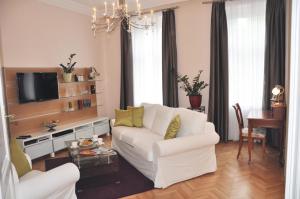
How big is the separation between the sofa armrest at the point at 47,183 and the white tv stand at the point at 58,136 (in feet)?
6.91

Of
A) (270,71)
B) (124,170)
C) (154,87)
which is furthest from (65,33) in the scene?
(270,71)

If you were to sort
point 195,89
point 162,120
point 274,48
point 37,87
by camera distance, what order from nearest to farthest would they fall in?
point 162,120 → point 274,48 → point 37,87 → point 195,89

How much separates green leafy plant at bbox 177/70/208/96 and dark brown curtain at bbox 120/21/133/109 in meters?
1.31

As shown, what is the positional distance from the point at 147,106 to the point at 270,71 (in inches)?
92.5

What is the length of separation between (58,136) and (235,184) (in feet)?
10.8

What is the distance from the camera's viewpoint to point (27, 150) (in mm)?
4074

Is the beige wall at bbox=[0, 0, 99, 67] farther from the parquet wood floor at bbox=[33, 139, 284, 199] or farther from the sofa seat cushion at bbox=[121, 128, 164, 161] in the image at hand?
the parquet wood floor at bbox=[33, 139, 284, 199]

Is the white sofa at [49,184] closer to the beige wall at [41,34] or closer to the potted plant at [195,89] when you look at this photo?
the beige wall at [41,34]

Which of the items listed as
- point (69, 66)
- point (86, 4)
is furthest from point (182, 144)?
point (86, 4)

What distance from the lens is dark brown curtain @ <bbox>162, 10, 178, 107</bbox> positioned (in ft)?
17.5

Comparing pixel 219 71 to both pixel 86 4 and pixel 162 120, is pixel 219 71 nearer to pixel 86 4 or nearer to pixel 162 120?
pixel 162 120

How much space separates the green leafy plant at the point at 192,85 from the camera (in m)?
4.82

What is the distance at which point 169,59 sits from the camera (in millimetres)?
5418

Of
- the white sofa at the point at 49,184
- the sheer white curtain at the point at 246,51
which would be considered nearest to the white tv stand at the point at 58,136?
the white sofa at the point at 49,184
